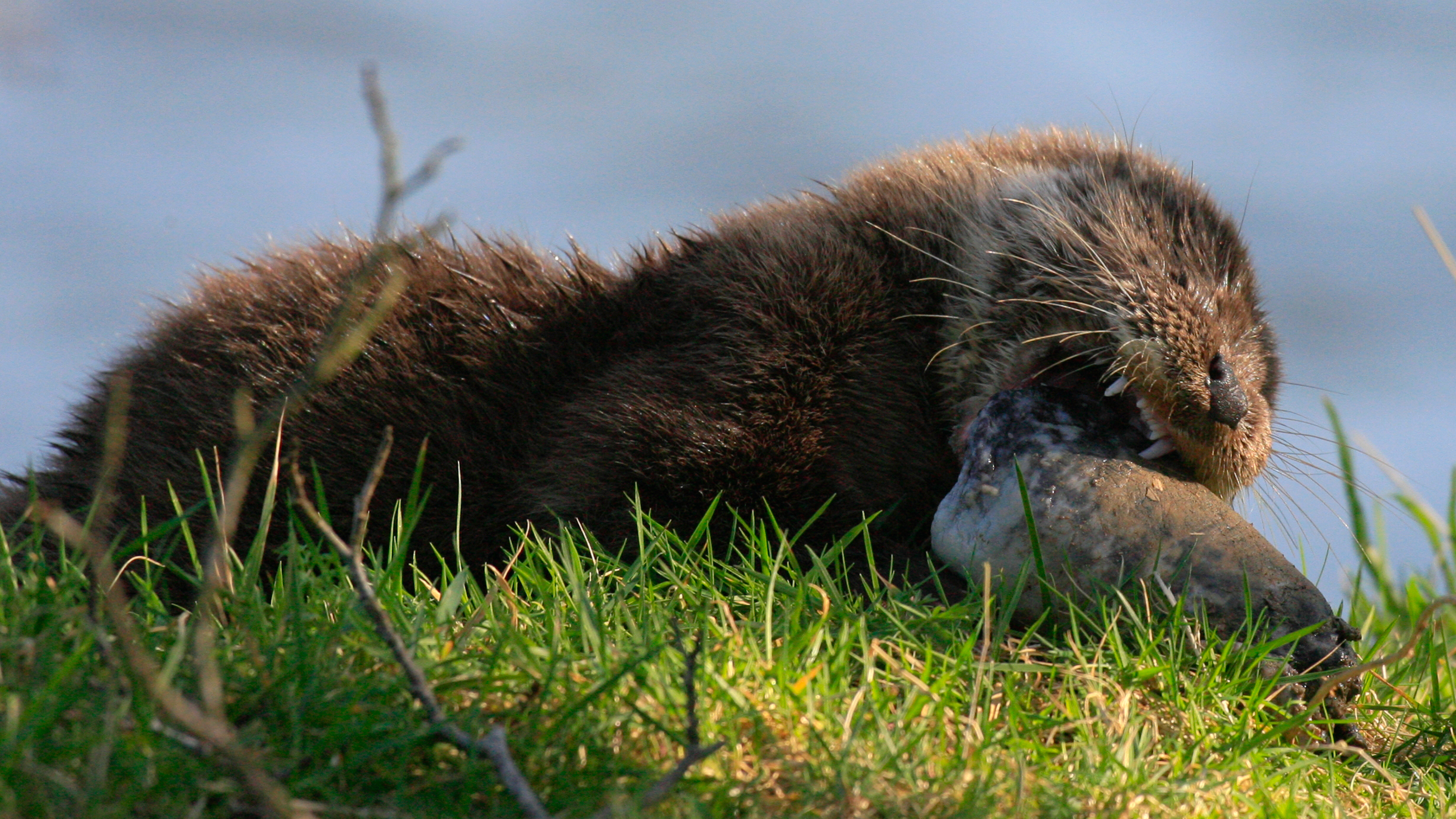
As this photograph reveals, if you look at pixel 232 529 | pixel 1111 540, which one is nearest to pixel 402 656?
pixel 232 529

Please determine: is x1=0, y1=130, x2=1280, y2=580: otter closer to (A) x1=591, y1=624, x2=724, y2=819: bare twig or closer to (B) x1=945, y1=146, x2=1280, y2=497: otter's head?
(B) x1=945, y1=146, x2=1280, y2=497: otter's head

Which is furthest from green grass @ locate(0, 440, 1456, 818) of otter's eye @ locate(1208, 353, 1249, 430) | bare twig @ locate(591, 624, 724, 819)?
otter's eye @ locate(1208, 353, 1249, 430)

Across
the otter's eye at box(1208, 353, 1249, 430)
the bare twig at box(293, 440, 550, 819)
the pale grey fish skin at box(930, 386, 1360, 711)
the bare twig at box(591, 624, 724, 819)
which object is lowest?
the pale grey fish skin at box(930, 386, 1360, 711)

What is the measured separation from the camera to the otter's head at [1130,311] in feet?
10.1

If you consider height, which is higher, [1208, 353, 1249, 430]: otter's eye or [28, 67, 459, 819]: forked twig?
[28, 67, 459, 819]: forked twig

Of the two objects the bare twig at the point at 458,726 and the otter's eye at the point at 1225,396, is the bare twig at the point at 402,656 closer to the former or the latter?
the bare twig at the point at 458,726

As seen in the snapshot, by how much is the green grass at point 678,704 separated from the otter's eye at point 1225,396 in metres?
0.69

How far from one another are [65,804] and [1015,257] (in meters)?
2.67

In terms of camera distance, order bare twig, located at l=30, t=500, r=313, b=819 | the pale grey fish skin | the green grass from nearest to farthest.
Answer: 1. bare twig, located at l=30, t=500, r=313, b=819
2. the green grass
3. the pale grey fish skin

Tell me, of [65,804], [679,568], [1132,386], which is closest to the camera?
[65,804]

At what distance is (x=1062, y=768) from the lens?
6.59ft

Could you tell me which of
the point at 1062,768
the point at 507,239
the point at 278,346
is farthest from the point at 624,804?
the point at 507,239

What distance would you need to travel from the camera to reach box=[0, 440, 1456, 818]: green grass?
163cm

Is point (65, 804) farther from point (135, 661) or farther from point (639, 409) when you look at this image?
point (639, 409)
